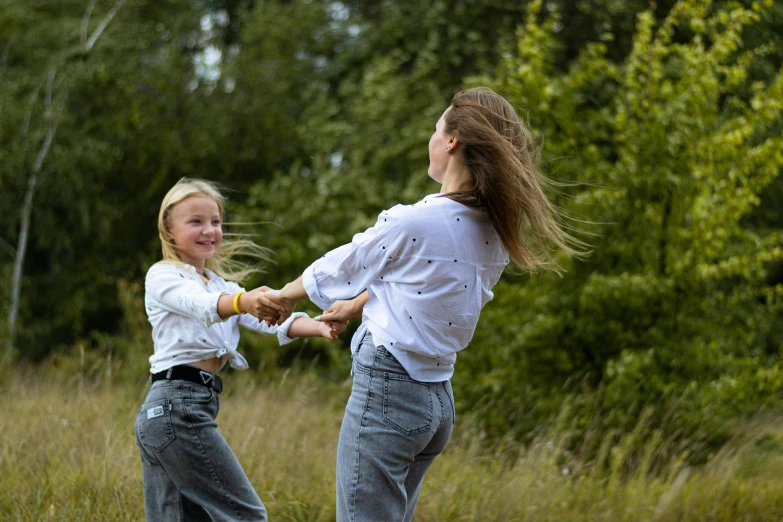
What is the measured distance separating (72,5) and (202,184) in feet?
34.8

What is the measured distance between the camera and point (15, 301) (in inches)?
425

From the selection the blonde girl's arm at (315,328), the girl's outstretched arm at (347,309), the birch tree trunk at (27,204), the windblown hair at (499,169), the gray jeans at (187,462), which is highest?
the windblown hair at (499,169)

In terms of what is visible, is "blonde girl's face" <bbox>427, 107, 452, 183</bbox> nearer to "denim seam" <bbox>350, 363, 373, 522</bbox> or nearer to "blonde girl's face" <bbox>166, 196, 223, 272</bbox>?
"denim seam" <bbox>350, 363, 373, 522</bbox>

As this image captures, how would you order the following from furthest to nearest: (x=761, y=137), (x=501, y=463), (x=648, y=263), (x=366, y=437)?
(x=761, y=137), (x=648, y=263), (x=501, y=463), (x=366, y=437)

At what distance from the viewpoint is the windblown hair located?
2.62 m

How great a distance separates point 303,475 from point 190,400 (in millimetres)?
1675

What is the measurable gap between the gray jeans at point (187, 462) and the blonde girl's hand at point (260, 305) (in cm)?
38

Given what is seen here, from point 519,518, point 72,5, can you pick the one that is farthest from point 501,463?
point 72,5

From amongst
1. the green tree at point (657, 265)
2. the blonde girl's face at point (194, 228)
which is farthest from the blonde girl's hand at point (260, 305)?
the green tree at point (657, 265)

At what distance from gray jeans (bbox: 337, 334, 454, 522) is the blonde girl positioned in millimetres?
521

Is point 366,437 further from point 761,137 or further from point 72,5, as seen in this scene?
point 72,5

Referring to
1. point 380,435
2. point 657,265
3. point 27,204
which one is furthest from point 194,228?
point 27,204

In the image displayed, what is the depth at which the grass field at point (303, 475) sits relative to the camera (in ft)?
13.0

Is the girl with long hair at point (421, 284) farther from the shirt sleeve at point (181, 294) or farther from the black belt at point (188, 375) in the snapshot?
the black belt at point (188, 375)
